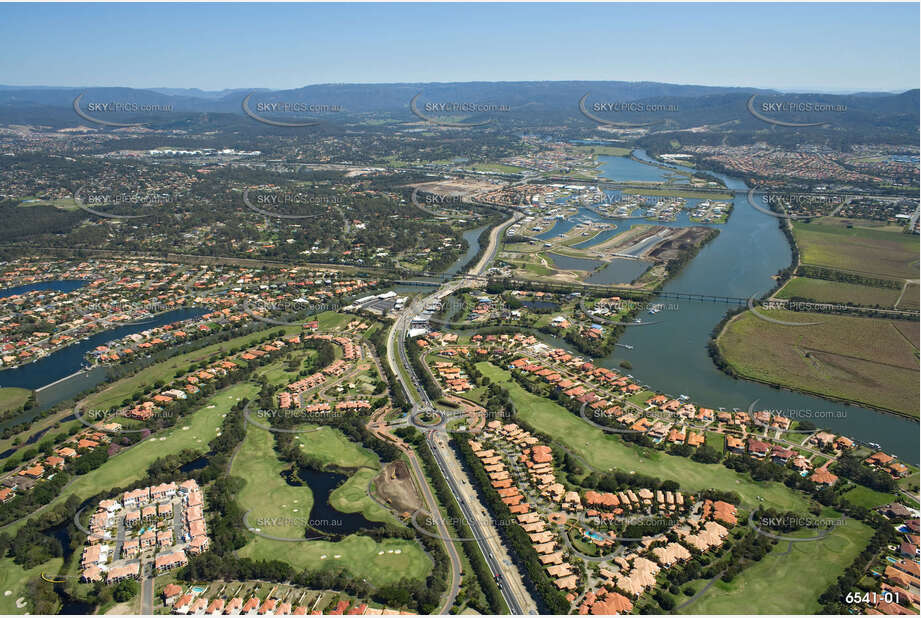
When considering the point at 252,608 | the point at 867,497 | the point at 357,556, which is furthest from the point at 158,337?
the point at 867,497

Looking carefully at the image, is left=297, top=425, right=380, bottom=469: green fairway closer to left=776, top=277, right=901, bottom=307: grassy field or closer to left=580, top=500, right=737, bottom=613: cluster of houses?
left=580, top=500, right=737, bottom=613: cluster of houses

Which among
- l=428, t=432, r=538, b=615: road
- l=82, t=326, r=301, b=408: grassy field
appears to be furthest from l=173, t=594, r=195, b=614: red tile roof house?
l=82, t=326, r=301, b=408: grassy field

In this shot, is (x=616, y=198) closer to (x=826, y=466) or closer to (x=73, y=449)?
(x=826, y=466)

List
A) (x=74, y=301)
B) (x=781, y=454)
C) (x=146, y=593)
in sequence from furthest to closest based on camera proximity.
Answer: (x=74, y=301), (x=781, y=454), (x=146, y=593)

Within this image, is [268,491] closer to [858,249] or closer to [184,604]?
[184,604]

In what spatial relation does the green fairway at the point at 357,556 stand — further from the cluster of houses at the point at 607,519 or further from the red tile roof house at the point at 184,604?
the cluster of houses at the point at 607,519

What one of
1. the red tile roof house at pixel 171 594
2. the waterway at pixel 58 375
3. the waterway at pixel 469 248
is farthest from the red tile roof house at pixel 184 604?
the waterway at pixel 469 248

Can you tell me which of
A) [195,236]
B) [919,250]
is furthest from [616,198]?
[195,236]
